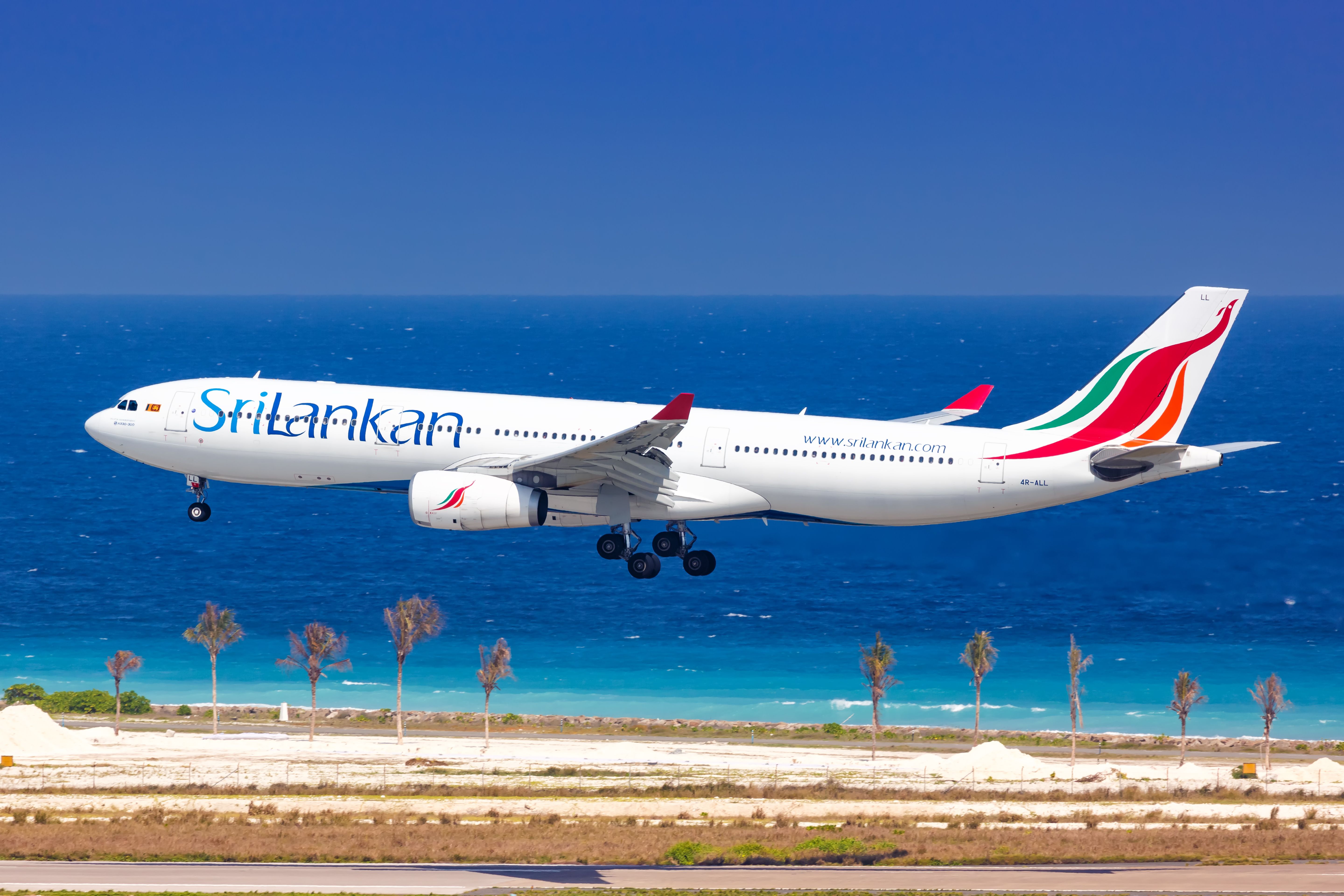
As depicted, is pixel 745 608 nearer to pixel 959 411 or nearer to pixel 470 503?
pixel 959 411

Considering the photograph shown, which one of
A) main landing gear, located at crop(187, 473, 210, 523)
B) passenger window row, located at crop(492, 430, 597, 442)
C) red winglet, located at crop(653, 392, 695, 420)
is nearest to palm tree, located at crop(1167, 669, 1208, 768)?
passenger window row, located at crop(492, 430, 597, 442)

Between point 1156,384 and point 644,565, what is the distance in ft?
61.1

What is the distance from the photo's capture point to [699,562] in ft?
183

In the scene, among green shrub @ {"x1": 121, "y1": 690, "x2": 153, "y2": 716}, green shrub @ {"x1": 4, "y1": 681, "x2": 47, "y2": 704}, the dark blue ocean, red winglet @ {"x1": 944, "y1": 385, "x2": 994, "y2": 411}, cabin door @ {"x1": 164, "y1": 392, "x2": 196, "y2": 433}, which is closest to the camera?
cabin door @ {"x1": 164, "y1": 392, "x2": 196, "y2": 433}

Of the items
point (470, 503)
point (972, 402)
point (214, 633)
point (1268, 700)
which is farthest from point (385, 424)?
point (1268, 700)

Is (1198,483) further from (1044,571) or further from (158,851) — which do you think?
(158,851)

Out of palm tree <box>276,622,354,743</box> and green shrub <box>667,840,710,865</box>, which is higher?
palm tree <box>276,622,354,743</box>

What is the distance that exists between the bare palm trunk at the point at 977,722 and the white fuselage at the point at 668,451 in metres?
41.4

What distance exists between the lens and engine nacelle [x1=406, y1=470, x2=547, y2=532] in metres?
52.3

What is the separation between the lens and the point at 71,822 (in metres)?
56.9

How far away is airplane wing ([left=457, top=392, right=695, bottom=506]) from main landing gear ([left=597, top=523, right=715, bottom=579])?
6.20ft

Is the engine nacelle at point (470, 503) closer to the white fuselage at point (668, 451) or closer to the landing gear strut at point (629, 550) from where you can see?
the white fuselage at point (668, 451)

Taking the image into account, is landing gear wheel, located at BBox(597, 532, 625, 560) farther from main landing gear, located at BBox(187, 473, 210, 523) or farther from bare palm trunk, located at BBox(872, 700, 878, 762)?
bare palm trunk, located at BBox(872, 700, 878, 762)

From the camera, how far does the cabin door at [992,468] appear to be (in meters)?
52.2
